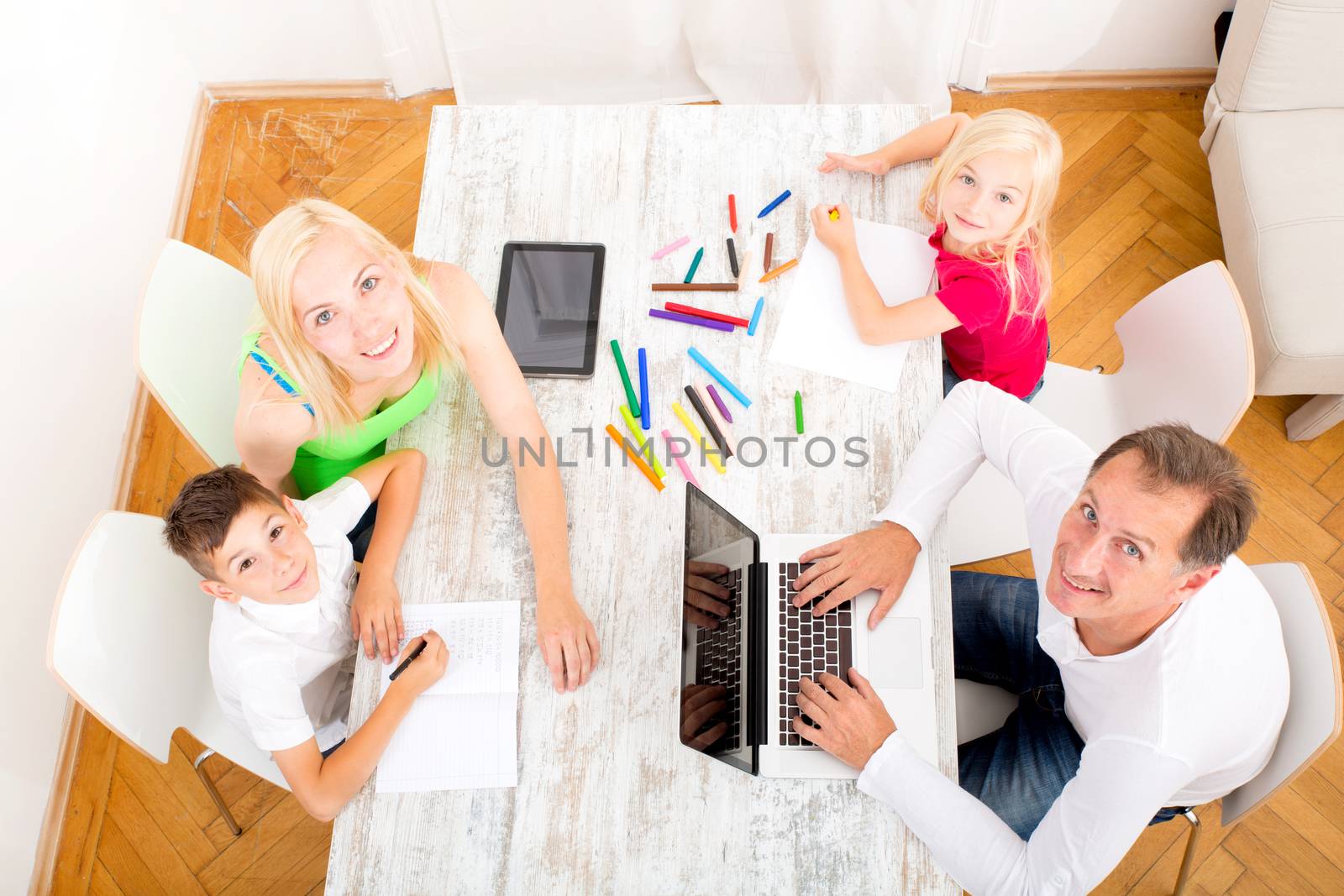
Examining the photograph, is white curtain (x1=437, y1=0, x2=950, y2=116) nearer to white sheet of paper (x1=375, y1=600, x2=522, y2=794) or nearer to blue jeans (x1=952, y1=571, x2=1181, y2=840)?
blue jeans (x1=952, y1=571, x2=1181, y2=840)

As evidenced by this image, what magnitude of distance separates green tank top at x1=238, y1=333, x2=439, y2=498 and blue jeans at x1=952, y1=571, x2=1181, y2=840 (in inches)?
40.5

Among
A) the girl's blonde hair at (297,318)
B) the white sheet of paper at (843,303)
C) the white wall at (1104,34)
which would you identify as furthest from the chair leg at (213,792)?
the white wall at (1104,34)

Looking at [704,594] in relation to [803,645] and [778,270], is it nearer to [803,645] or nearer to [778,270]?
[803,645]

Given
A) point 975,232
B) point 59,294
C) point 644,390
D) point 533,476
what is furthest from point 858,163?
point 59,294

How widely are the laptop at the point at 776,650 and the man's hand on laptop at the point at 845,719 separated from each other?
0.03 m

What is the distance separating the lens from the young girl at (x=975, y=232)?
164cm

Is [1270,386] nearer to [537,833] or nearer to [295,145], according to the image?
[537,833]

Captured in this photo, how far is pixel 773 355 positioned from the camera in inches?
65.0

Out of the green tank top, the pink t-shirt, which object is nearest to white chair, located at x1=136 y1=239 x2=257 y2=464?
the green tank top

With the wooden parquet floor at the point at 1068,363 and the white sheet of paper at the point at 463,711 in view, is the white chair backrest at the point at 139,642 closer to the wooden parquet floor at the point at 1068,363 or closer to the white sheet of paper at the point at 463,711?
the white sheet of paper at the point at 463,711

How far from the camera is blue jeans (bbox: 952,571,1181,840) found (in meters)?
1.52

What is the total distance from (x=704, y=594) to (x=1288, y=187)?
1.86m

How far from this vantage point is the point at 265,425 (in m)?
1.56

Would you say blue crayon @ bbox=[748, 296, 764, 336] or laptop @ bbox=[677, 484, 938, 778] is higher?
blue crayon @ bbox=[748, 296, 764, 336]
